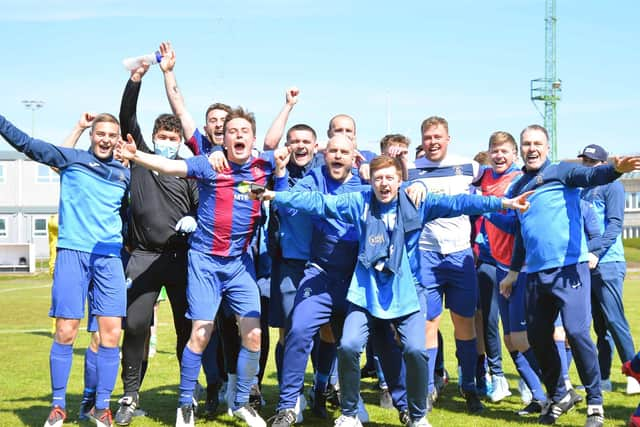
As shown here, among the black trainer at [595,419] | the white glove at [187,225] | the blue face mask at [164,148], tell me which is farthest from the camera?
the blue face mask at [164,148]

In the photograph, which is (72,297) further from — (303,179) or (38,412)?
(303,179)

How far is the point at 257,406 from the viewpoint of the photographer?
27.4ft

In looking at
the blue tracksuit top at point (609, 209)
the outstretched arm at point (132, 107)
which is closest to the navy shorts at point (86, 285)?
the outstretched arm at point (132, 107)

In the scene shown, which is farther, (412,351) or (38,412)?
(38,412)

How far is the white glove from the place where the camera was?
7.56 meters

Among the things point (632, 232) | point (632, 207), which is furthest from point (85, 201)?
point (632, 207)

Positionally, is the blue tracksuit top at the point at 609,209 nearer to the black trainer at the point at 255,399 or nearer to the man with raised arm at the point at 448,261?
the man with raised arm at the point at 448,261

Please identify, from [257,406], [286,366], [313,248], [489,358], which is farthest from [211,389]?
[489,358]

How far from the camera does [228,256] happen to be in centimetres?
747

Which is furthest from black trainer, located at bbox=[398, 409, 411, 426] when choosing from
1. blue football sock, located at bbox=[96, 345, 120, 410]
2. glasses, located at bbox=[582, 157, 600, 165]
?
glasses, located at bbox=[582, 157, 600, 165]

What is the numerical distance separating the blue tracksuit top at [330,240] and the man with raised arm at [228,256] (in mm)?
297

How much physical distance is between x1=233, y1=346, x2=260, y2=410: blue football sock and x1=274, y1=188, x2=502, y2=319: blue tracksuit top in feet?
3.75

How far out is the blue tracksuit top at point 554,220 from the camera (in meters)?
7.43

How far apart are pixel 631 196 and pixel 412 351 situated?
74166 mm
